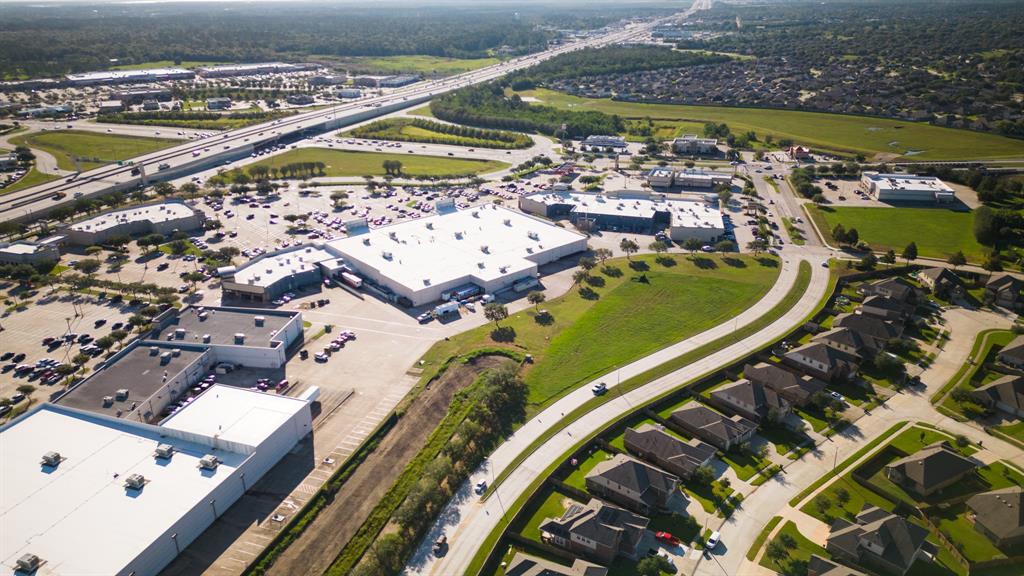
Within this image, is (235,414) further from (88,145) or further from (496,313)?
(88,145)

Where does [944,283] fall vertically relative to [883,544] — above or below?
above

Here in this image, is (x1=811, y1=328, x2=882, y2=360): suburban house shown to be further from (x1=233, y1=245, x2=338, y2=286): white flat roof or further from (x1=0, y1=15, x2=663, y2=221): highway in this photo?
(x1=0, y1=15, x2=663, y2=221): highway

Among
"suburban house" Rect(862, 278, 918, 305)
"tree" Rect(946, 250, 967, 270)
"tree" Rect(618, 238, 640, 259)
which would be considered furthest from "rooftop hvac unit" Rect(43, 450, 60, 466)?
"tree" Rect(946, 250, 967, 270)

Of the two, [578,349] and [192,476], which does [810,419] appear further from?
[192,476]

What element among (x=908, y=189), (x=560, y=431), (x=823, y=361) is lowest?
(x=560, y=431)

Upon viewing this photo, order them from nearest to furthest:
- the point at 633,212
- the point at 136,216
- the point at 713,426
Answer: the point at 713,426 → the point at 136,216 → the point at 633,212

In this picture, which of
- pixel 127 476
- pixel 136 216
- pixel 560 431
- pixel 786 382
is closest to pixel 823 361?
pixel 786 382

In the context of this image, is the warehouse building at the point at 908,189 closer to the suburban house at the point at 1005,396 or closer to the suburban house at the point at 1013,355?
the suburban house at the point at 1013,355

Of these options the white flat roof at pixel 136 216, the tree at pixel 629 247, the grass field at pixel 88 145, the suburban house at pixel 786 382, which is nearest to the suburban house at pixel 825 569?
the suburban house at pixel 786 382
